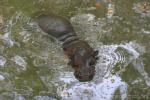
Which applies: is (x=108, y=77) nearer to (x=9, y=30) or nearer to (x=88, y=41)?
(x=88, y=41)

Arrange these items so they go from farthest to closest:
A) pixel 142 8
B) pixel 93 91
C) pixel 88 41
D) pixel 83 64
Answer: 1. pixel 142 8
2. pixel 88 41
3. pixel 93 91
4. pixel 83 64

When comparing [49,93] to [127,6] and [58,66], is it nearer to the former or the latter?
[58,66]

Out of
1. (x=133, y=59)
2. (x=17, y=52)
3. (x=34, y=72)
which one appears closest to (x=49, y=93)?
(x=34, y=72)

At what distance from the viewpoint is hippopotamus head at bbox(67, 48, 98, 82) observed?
323 inches

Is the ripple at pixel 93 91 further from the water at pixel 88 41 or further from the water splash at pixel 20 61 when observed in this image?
the water splash at pixel 20 61

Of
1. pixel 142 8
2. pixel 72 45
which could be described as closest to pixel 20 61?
pixel 72 45

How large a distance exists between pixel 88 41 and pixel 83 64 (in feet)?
2.87

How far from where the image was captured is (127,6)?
948 centimetres

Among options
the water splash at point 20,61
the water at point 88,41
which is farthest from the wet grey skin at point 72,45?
the water splash at point 20,61

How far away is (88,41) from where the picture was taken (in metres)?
8.91

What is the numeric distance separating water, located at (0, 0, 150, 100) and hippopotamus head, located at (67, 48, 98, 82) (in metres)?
0.15

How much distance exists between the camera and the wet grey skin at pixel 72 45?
8234 mm

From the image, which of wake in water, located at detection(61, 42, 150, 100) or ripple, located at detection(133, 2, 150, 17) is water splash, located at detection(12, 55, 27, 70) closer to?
wake in water, located at detection(61, 42, 150, 100)

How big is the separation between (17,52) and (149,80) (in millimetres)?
2857
